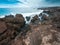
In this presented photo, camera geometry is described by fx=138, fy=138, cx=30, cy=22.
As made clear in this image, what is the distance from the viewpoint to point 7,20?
336 inches

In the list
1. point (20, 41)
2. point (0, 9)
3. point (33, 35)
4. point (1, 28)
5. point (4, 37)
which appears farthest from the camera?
point (0, 9)

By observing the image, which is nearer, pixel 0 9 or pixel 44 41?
pixel 44 41

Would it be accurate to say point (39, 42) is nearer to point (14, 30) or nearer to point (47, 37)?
point (47, 37)

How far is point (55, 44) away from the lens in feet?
15.8

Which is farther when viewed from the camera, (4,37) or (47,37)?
(4,37)

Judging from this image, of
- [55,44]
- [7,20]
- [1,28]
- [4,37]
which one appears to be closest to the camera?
[55,44]

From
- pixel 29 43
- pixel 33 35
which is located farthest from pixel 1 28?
pixel 29 43

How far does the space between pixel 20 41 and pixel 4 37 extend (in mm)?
1643

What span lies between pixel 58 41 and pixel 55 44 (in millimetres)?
246

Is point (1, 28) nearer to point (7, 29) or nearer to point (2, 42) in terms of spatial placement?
point (7, 29)

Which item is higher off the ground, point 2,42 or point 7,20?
point 7,20

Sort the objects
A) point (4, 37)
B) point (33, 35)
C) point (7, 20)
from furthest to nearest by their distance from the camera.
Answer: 1. point (7, 20)
2. point (4, 37)
3. point (33, 35)

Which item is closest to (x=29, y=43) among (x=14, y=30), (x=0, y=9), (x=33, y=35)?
(x=33, y=35)

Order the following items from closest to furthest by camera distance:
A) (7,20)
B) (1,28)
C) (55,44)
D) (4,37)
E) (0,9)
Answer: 1. (55,44)
2. (4,37)
3. (1,28)
4. (7,20)
5. (0,9)
